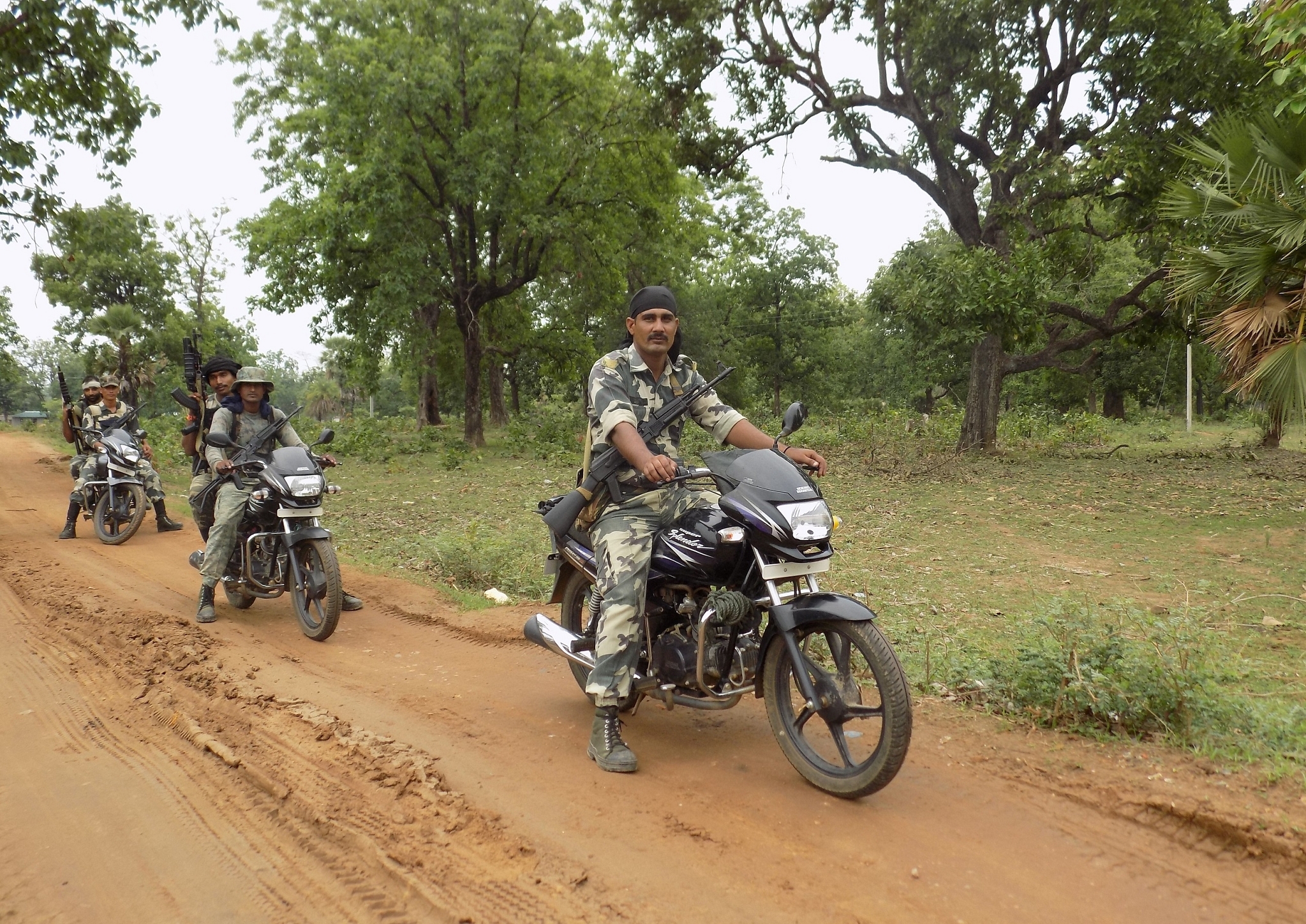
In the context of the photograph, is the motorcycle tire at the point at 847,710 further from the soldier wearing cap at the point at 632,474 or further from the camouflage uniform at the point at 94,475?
the camouflage uniform at the point at 94,475

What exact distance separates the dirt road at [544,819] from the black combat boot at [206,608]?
58.4 inches

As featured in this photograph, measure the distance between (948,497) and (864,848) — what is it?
11.6 m

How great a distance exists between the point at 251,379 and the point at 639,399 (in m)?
4.41

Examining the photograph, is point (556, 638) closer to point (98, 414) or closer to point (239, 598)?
point (239, 598)

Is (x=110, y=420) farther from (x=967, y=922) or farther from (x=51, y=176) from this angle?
(x=967, y=922)

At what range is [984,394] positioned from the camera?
19984 millimetres

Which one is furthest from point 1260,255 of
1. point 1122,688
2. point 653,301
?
point 653,301

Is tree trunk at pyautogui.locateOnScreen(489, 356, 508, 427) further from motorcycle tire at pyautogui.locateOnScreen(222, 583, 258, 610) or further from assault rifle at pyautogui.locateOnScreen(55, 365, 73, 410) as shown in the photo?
motorcycle tire at pyautogui.locateOnScreen(222, 583, 258, 610)

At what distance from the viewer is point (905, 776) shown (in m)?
3.85

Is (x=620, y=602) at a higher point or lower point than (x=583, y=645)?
higher

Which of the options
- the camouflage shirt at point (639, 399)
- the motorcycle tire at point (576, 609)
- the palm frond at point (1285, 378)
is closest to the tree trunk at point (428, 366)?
the palm frond at point (1285, 378)

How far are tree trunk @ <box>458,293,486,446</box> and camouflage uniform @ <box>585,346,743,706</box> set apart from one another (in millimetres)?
21217

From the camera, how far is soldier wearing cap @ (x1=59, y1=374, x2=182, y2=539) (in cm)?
1122

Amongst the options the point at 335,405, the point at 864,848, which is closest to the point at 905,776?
the point at 864,848
